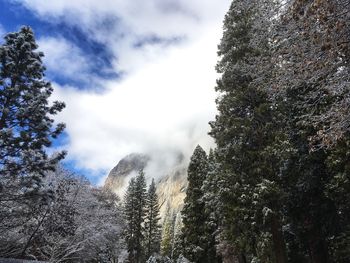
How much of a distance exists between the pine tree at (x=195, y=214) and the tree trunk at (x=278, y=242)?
1434cm

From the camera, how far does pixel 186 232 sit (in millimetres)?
30453

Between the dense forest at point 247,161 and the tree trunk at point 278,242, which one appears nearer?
the dense forest at point 247,161

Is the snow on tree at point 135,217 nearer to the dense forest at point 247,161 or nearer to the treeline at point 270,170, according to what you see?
the dense forest at point 247,161

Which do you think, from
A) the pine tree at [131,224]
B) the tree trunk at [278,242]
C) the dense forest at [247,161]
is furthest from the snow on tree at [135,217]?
the tree trunk at [278,242]

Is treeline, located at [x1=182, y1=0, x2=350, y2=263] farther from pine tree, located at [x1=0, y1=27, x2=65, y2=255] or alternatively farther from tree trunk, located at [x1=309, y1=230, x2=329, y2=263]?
pine tree, located at [x1=0, y1=27, x2=65, y2=255]

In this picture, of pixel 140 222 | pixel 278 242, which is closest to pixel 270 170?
pixel 278 242

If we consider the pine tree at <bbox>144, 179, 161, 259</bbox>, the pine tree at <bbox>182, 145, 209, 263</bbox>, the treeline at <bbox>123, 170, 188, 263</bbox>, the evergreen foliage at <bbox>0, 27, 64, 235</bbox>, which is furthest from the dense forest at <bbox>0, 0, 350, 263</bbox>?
the pine tree at <bbox>144, 179, 161, 259</bbox>

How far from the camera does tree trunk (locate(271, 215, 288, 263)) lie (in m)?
14.2

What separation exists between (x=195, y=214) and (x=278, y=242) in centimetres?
1626

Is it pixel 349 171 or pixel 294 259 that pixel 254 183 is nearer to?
pixel 349 171

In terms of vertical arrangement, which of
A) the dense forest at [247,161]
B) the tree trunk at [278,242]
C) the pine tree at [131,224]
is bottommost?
the tree trunk at [278,242]

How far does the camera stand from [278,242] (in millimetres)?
14617

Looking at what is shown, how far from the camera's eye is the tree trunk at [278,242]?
14242 millimetres

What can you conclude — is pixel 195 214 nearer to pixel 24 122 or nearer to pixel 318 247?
pixel 318 247
